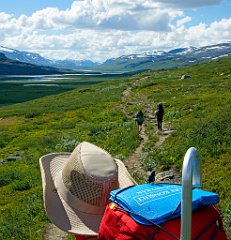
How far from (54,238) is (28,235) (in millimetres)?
772

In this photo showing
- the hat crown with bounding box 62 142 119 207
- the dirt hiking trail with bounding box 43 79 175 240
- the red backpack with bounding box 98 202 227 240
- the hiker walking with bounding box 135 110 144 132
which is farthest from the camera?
the hiker walking with bounding box 135 110 144 132

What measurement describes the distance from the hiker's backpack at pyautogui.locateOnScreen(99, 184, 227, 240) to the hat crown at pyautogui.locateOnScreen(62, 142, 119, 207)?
57 cm

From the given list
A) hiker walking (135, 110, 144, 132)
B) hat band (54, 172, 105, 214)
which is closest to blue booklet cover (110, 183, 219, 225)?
hat band (54, 172, 105, 214)

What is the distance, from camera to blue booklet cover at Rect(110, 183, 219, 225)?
11.7 ft

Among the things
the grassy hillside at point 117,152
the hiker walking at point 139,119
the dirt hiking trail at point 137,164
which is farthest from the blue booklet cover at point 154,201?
the hiker walking at point 139,119

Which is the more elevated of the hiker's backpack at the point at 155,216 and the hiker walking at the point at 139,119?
the hiker's backpack at the point at 155,216

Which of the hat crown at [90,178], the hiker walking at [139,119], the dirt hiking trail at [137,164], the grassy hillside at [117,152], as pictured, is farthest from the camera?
the hiker walking at [139,119]

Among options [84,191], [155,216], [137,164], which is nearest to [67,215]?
[84,191]

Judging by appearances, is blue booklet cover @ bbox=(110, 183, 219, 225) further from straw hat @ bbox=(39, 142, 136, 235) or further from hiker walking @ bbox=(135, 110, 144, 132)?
hiker walking @ bbox=(135, 110, 144, 132)

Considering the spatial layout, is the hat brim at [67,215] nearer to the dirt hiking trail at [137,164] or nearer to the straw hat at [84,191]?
the straw hat at [84,191]

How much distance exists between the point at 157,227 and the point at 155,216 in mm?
93

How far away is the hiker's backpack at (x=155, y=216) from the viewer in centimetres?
351

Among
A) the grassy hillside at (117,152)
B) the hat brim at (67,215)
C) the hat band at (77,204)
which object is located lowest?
the grassy hillside at (117,152)

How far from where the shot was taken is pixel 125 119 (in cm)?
3453
